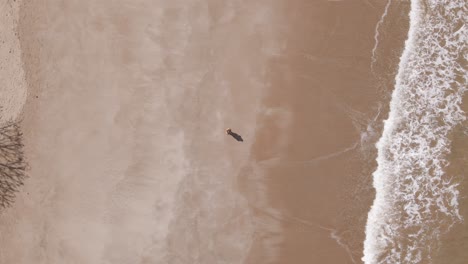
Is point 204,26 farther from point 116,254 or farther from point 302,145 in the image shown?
point 116,254

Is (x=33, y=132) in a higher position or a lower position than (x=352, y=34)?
lower

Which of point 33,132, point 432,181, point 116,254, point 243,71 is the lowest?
point 116,254

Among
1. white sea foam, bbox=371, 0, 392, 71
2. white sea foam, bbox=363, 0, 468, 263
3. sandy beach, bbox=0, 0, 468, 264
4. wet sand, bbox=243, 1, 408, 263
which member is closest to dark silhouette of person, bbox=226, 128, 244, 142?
sandy beach, bbox=0, 0, 468, 264

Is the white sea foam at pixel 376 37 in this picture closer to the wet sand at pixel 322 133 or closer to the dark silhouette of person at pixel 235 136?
the wet sand at pixel 322 133

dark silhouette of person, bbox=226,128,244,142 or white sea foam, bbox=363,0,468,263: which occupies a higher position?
white sea foam, bbox=363,0,468,263

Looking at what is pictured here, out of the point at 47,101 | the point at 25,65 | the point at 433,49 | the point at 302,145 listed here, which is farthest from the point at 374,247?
the point at 25,65

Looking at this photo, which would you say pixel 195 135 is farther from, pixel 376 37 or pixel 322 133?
pixel 376 37

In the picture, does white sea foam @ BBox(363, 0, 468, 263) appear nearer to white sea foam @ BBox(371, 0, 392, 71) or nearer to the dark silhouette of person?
white sea foam @ BBox(371, 0, 392, 71)
